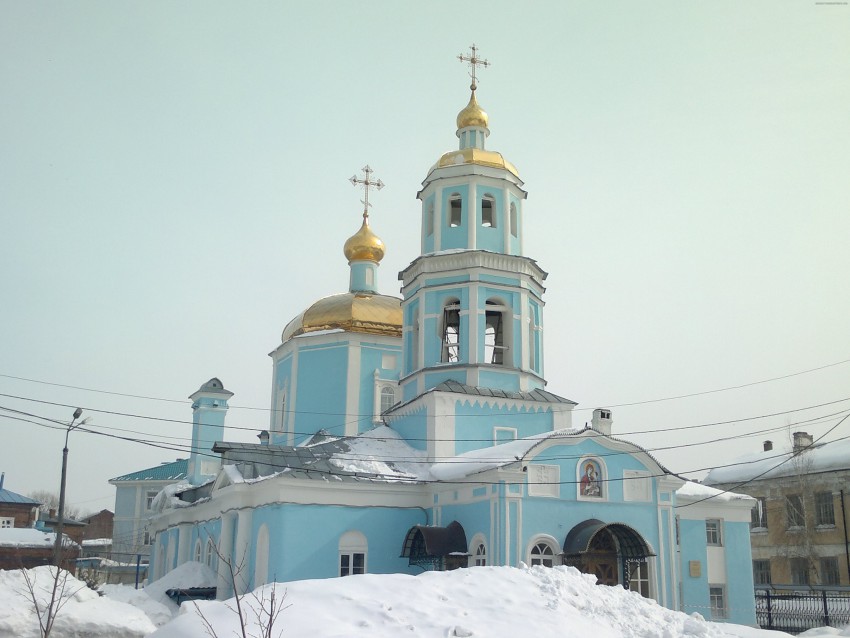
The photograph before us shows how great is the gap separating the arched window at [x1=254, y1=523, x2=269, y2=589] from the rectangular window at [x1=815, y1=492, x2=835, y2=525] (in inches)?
766

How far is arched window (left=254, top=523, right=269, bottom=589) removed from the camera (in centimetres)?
1939

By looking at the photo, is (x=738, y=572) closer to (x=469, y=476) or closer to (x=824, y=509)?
(x=469, y=476)

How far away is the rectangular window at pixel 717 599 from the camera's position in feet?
68.7

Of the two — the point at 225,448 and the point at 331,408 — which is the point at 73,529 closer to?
the point at 331,408

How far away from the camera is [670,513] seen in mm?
19734

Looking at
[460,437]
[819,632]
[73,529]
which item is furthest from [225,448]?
[73,529]

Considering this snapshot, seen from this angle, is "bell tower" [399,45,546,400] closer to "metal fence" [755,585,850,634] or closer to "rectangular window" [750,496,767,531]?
"metal fence" [755,585,850,634]

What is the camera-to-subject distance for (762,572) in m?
31.8

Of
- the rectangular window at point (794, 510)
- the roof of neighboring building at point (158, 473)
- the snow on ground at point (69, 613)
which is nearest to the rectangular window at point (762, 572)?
the rectangular window at point (794, 510)

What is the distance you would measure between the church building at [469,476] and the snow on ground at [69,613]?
7.36 ft

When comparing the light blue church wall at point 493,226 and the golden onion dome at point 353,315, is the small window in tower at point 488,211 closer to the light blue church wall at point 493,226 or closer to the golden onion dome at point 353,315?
the light blue church wall at point 493,226

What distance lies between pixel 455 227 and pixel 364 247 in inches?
312

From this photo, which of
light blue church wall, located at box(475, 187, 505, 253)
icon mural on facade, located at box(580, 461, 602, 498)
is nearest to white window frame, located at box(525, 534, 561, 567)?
icon mural on facade, located at box(580, 461, 602, 498)

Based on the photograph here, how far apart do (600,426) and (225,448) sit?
8.53 m
